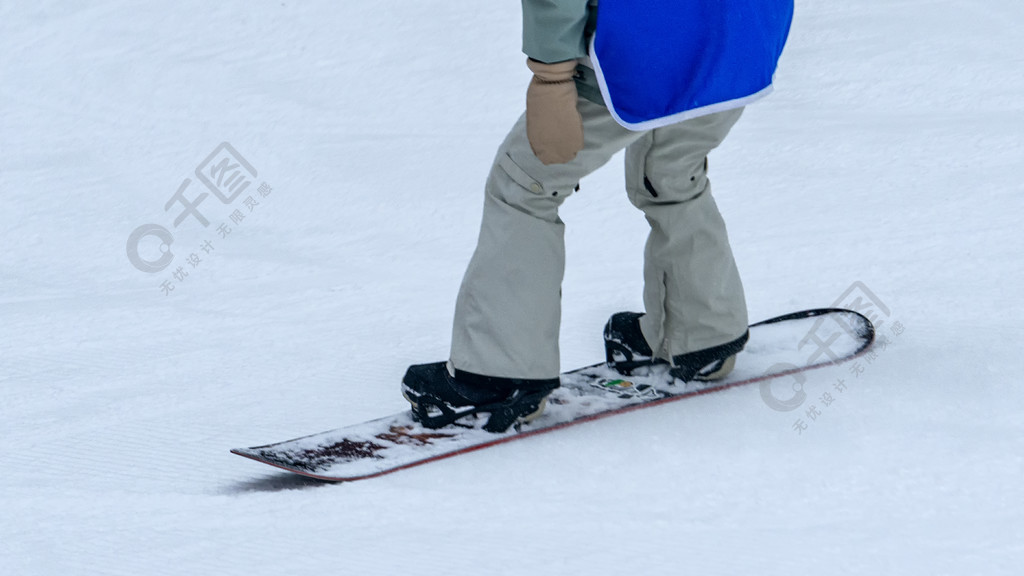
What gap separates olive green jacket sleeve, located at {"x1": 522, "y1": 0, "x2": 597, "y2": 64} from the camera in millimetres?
1739

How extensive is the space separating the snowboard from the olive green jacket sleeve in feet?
2.48

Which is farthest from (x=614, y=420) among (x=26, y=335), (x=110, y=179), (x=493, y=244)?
(x=110, y=179)

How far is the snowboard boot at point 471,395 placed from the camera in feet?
6.92

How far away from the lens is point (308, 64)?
4488 millimetres

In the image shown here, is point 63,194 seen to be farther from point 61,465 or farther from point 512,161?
point 512,161

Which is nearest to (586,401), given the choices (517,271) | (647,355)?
(647,355)

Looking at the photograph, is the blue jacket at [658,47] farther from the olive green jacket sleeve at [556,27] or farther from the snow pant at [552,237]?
the snow pant at [552,237]

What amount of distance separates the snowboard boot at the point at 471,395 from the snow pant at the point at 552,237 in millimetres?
34

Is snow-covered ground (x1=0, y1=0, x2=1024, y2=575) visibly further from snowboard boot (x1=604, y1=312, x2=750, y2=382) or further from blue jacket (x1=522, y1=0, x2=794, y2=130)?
blue jacket (x1=522, y1=0, x2=794, y2=130)

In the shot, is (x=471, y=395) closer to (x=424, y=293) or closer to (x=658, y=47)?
(x=658, y=47)

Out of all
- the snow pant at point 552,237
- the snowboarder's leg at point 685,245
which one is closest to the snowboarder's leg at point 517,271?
the snow pant at point 552,237

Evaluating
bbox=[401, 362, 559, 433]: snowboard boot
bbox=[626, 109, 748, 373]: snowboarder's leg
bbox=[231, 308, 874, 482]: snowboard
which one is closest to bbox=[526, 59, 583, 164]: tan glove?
bbox=[626, 109, 748, 373]: snowboarder's leg

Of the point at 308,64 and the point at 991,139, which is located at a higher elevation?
the point at 308,64

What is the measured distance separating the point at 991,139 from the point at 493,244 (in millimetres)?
2262
